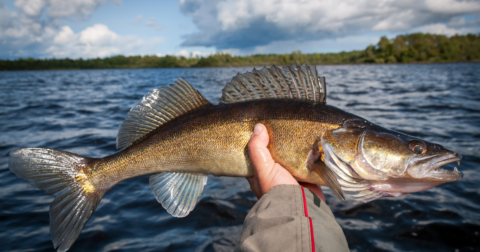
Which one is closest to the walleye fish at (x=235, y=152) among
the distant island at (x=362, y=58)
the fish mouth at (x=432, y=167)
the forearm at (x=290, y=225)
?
the fish mouth at (x=432, y=167)

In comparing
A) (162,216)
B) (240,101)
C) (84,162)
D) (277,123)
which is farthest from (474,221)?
(84,162)

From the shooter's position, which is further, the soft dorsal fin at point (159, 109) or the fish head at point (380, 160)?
the soft dorsal fin at point (159, 109)

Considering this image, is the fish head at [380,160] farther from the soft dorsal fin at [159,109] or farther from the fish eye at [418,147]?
the soft dorsal fin at [159,109]

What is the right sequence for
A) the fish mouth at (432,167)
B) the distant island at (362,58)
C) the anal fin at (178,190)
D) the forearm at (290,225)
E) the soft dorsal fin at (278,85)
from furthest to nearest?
the distant island at (362,58) → the anal fin at (178,190) → the soft dorsal fin at (278,85) → the fish mouth at (432,167) → the forearm at (290,225)

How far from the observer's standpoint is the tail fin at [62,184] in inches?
84.2

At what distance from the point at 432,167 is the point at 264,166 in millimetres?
1235

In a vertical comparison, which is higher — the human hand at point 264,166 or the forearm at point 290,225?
the human hand at point 264,166

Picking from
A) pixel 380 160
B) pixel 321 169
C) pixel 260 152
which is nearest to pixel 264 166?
pixel 260 152

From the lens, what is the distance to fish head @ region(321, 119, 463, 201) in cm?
197

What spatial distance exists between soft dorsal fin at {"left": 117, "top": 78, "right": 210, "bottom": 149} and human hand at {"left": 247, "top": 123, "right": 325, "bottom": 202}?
0.67 m

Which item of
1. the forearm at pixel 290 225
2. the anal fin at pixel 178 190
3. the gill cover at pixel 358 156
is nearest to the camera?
the forearm at pixel 290 225

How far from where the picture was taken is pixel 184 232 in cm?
368

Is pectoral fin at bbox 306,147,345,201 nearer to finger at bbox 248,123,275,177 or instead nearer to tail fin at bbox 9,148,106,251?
finger at bbox 248,123,275,177

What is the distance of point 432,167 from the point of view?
76.7 inches
